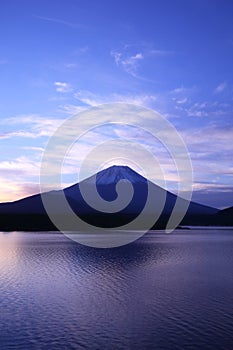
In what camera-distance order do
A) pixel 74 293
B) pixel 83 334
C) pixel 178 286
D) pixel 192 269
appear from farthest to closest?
pixel 192 269, pixel 178 286, pixel 74 293, pixel 83 334

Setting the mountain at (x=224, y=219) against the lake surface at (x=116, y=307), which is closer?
the lake surface at (x=116, y=307)

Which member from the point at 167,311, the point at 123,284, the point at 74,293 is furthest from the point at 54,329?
the point at 123,284

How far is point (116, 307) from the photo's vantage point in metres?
13.2

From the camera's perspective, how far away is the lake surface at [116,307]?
970cm

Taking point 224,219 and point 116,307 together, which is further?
point 224,219

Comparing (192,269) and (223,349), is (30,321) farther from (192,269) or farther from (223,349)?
(192,269)

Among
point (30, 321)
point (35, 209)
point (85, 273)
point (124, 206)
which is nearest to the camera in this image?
point (30, 321)

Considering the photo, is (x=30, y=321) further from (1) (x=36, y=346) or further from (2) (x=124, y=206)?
(2) (x=124, y=206)

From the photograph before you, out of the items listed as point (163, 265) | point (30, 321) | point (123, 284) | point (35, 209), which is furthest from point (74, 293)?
point (35, 209)

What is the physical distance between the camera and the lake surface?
31.8 ft

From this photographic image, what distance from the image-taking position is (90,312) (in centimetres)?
1251

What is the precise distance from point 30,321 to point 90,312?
6.47 ft

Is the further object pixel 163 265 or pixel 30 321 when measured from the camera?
pixel 163 265

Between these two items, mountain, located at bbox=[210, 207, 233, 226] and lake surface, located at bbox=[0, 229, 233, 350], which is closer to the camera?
lake surface, located at bbox=[0, 229, 233, 350]
